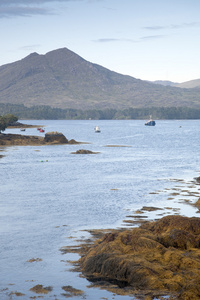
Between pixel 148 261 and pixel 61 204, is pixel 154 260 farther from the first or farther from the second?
pixel 61 204

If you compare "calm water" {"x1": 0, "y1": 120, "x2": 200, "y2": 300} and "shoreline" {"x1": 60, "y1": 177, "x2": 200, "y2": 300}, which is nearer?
"shoreline" {"x1": 60, "y1": 177, "x2": 200, "y2": 300}

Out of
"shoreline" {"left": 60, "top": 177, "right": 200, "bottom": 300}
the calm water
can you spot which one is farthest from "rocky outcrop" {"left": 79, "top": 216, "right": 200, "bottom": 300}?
the calm water

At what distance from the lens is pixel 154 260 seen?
23.9m

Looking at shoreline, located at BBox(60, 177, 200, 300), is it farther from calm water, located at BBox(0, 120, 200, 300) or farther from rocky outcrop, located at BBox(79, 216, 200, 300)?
calm water, located at BBox(0, 120, 200, 300)

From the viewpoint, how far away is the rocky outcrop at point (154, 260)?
70.7 feet

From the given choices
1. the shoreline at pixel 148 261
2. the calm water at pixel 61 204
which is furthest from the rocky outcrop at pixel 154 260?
the calm water at pixel 61 204

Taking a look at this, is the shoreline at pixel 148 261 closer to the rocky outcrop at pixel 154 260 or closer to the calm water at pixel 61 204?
the rocky outcrop at pixel 154 260

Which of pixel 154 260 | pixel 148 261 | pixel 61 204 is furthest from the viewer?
pixel 61 204

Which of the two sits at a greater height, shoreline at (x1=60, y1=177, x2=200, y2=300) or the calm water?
shoreline at (x1=60, y1=177, x2=200, y2=300)

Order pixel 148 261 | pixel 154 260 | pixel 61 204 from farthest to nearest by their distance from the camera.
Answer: pixel 61 204, pixel 154 260, pixel 148 261

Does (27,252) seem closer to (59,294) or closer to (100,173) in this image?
(59,294)

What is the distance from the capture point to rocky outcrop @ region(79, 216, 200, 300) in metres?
21.6

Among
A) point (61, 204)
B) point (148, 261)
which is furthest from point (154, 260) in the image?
point (61, 204)

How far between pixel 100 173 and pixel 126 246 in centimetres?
4619
